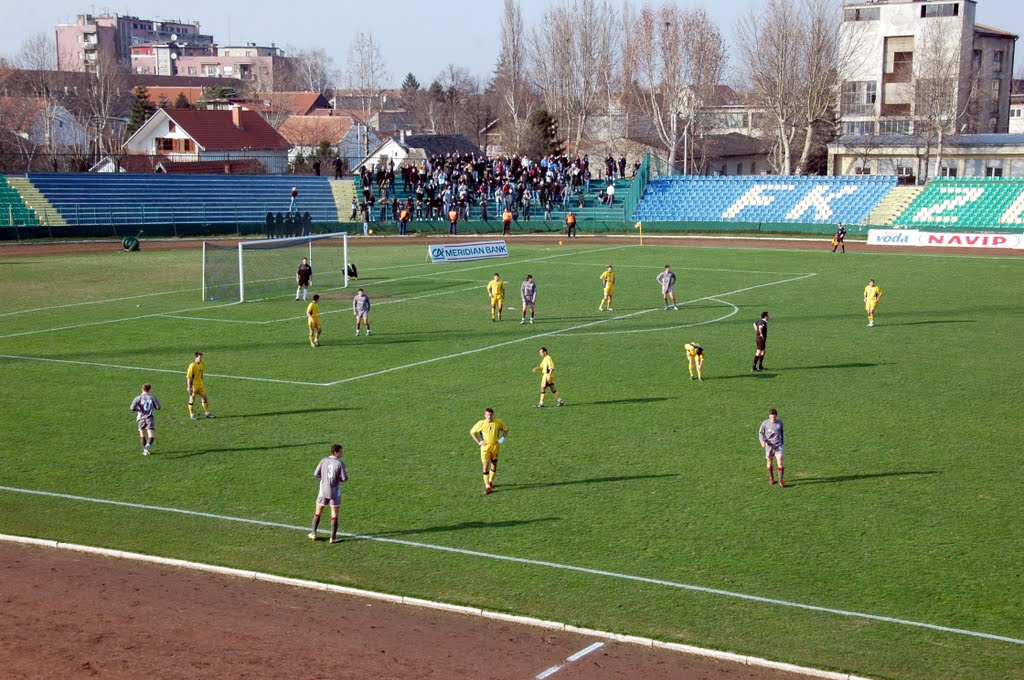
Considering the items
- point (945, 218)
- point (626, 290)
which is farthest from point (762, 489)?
point (945, 218)

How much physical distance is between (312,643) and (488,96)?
148 meters

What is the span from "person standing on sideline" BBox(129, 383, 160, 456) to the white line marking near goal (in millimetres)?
10976

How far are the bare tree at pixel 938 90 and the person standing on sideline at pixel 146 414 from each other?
69344 mm

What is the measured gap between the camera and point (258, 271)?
41.7 meters

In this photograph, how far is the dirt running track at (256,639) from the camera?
440 inches

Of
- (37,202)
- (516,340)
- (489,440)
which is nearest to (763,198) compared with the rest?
(516,340)

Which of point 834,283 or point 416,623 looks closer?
point 416,623

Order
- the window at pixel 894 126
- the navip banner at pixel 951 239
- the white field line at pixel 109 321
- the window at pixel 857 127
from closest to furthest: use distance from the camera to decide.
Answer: the white field line at pixel 109 321 → the navip banner at pixel 951 239 → the window at pixel 894 126 → the window at pixel 857 127

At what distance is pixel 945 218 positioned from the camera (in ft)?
212

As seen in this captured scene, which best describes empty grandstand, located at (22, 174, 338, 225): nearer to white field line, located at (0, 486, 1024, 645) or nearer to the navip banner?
the navip banner

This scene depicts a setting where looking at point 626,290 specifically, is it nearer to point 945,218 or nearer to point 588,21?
point 945,218

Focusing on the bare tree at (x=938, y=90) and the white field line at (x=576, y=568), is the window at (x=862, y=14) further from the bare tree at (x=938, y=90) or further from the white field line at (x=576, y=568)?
the white field line at (x=576, y=568)

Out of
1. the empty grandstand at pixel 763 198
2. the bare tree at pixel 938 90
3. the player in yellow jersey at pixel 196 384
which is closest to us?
the player in yellow jersey at pixel 196 384

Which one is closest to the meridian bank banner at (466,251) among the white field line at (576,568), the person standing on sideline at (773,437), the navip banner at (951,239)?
the navip banner at (951,239)
